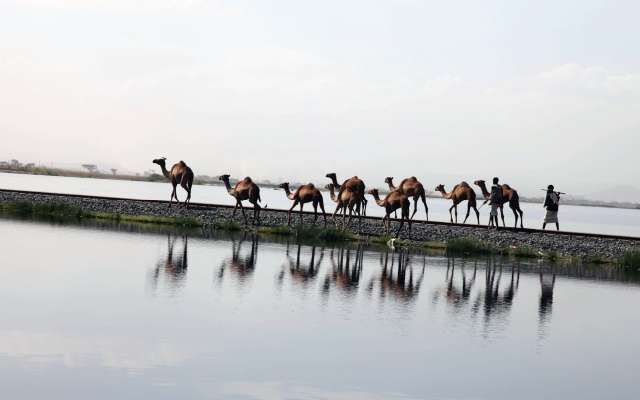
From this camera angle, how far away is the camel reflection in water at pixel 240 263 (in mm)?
20281

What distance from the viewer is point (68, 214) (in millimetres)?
37219

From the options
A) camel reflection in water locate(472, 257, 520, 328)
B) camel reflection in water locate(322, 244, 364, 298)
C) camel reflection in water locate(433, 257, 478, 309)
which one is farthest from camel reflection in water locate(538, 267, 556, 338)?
camel reflection in water locate(322, 244, 364, 298)

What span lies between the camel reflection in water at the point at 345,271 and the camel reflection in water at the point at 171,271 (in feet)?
9.29

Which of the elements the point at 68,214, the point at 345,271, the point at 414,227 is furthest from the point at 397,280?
the point at 68,214

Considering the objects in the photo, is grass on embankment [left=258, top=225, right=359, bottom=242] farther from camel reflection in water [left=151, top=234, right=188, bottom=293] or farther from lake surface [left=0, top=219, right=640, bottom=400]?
lake surface [left=0, top=219, right=640, bottom=400]

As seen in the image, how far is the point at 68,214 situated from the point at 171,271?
58.9ft

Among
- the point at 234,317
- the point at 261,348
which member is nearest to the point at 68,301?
the point at 234,317

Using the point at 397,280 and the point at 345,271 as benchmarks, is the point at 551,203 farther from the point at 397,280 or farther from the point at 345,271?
the point at 397,280

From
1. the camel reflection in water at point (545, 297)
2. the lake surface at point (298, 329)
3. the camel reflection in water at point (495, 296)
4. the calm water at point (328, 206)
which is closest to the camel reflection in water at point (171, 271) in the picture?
the lake surface at point (298, 329)

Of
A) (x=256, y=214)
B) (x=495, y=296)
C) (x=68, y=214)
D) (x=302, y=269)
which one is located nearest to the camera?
(x=495, y=296)

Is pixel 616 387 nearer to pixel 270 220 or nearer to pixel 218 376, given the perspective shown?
pixel 218 376

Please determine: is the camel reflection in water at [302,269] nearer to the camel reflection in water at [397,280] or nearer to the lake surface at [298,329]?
the lake surface at [298,329]

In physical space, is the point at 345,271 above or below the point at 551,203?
below

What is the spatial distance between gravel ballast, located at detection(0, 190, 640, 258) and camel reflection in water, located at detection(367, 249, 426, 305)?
16.7 feet
